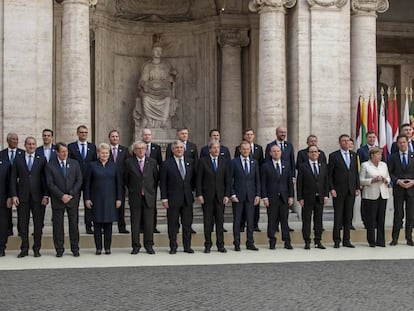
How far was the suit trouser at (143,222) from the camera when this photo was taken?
1094 cm

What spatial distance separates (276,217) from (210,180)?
120 cm

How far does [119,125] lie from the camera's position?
1806cm

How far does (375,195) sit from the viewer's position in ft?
38.4

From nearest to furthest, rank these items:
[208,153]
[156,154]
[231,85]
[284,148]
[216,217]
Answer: [216,217] < [208,153] < [156,154] < [284,148] < [231,85]

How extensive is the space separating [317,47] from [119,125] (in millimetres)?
5473

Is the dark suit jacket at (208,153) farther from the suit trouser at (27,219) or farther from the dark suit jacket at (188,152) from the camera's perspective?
the suit trouser at (27,219)

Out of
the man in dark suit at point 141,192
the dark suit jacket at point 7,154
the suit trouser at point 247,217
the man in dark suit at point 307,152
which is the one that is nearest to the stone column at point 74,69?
the dark suit jacket at point 7,154

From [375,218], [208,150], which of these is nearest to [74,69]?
[208,150]

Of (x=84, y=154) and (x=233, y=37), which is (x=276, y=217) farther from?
(x=233, y=37)

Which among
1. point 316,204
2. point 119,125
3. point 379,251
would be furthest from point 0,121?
point 379,251

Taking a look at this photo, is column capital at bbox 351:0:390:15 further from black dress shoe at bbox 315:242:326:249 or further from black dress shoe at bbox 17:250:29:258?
black dress shoe at bbox 17:250:29:258

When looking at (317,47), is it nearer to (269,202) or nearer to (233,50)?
(233,50)

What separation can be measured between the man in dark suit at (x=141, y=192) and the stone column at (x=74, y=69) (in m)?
3.22

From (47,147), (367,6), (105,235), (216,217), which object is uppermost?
(367,6)
